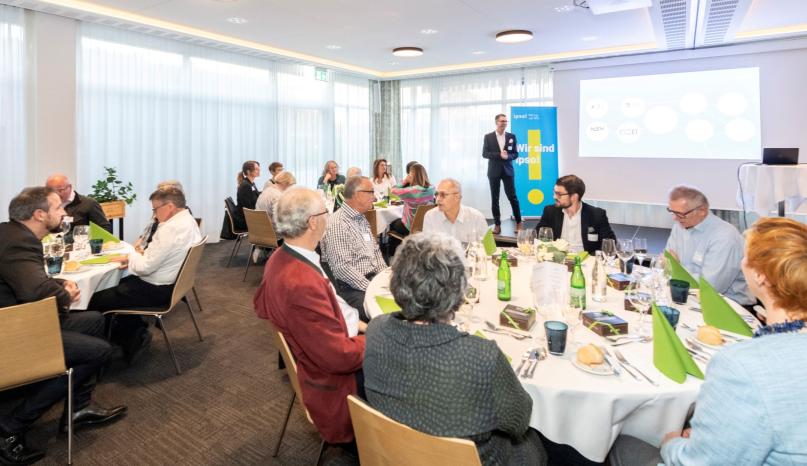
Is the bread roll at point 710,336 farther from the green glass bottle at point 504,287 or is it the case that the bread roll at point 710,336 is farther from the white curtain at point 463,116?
the white curtain at point 463,116

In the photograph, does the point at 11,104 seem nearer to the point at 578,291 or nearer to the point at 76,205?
the point at 76,205

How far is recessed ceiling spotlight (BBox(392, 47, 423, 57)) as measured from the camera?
26.2ft

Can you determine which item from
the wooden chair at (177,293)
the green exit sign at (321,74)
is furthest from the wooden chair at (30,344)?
the green exit sign at (321,74)

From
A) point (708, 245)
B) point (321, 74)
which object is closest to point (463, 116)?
point (321, 74)

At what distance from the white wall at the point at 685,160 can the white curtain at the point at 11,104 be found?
27.5 feet

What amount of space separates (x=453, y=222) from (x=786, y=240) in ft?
9.15

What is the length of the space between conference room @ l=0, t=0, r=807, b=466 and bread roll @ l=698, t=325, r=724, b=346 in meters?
0.01

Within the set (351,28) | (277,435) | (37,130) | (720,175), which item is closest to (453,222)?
(277,435)

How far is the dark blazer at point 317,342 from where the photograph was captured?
1.84m

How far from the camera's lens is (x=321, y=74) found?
9797 millimetres

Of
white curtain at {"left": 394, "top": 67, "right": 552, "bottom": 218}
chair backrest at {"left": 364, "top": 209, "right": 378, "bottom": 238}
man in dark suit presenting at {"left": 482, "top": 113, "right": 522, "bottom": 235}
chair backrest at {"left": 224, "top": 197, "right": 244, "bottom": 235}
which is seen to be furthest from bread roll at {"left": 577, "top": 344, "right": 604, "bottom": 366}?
white curtain at {"left": 394, "top": 67, "right": 552, "bottom": 218}

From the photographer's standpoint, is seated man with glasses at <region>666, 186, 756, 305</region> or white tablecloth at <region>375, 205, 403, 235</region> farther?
white tablecloth at <region>375, 205, 403, 235</region>

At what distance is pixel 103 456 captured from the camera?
8.02ft

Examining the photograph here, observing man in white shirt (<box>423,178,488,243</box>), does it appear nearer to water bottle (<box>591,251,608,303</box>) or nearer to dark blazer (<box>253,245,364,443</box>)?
water bottle (<box>591,251,608,303</box>)
